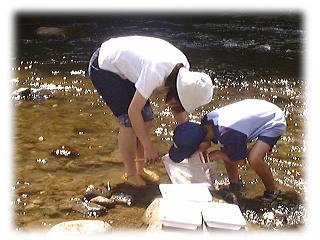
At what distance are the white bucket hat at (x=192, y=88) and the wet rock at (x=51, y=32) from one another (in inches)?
229

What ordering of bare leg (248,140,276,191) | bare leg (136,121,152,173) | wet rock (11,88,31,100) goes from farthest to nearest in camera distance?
wet rock (11,88,31,100) < bare leg (136,121,152,173) < bare leg (248,140,276,191)

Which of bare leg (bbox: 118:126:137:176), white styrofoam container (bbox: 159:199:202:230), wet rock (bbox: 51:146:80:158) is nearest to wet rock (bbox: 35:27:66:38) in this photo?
wet rock (bbox: 51:146:80:158)

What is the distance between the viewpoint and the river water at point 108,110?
10.5ft

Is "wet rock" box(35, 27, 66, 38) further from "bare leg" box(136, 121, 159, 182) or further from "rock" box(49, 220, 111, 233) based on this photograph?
"rock" box(49, 220, 111, 233)

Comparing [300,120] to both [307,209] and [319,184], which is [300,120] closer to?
[319,184]

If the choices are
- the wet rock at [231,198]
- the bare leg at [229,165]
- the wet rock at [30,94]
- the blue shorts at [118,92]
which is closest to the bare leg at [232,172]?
the bare leg at [229,165]

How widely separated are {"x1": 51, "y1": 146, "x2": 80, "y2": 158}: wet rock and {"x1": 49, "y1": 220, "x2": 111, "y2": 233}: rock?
1089mm

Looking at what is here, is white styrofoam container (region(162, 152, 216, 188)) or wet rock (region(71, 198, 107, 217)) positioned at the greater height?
white styrofoam container (region(162, 152, 216, 188))

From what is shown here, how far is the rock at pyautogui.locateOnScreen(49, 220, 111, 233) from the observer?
2738 mm

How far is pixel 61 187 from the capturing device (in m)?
3.40

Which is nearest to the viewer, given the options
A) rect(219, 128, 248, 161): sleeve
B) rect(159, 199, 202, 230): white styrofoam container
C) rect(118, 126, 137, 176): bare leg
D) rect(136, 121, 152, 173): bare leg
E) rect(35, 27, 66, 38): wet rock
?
rect(159, 199, 202, 230): white styrofoam container

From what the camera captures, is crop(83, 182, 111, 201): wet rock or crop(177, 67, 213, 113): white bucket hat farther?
crop(83, 182, 111, 201): wet rock

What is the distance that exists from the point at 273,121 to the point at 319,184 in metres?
0.60

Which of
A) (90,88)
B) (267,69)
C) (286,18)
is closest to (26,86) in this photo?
(90,88)
